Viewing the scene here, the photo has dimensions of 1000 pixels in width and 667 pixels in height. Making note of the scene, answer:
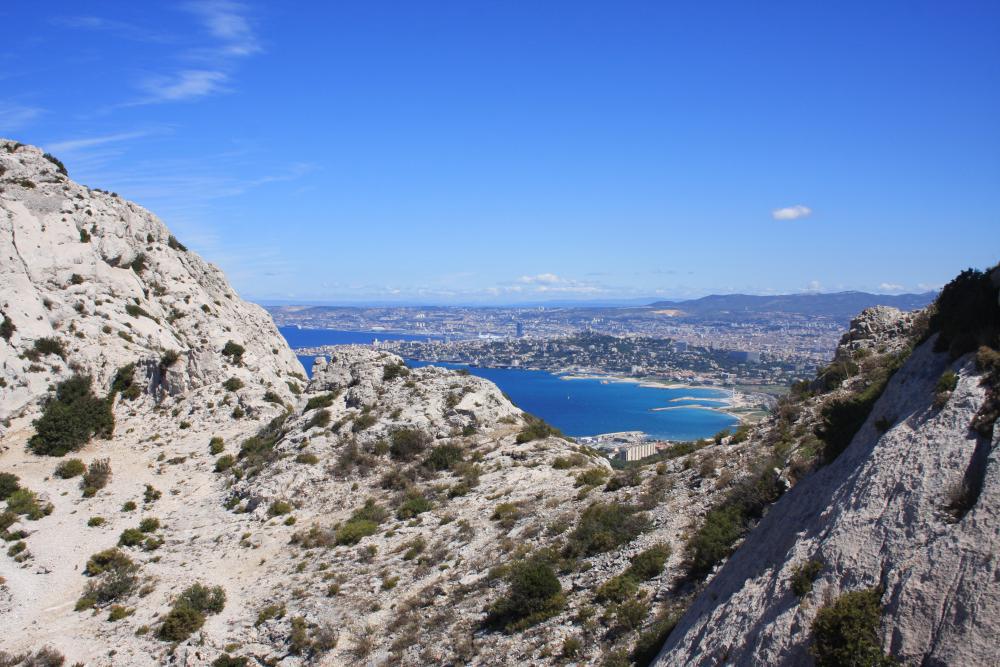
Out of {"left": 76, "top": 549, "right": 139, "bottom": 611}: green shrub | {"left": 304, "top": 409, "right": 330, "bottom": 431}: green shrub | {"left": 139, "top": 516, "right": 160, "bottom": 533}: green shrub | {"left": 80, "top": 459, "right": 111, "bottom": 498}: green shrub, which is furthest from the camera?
{"left": 304, "top": 409, "right": 330, "bottom": 431}: green shrub

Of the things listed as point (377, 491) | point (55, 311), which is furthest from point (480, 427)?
point (55, 311)

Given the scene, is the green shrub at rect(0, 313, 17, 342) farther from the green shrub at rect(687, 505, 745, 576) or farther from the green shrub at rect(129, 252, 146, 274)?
the green shrub at rect(687, 505, 745, 576)

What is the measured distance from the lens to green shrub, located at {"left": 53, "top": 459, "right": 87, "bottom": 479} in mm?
29062

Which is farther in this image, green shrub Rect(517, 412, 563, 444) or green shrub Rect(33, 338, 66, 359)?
green shrub Rect(33, 338, 66, 359)

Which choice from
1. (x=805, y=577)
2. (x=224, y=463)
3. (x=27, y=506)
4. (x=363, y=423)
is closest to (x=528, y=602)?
(x=805, y=577)

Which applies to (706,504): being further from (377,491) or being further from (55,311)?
(55,311)

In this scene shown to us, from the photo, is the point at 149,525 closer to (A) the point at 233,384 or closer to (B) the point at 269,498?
(B) the point at 269,498

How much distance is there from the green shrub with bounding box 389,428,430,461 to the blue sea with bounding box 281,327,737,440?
77.3 metres

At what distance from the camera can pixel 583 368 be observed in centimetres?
19875

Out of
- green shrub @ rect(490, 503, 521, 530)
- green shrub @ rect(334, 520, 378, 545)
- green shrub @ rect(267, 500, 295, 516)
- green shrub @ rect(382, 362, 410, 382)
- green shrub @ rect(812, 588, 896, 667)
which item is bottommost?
green shrub @ rect(267, 500, 295, 516)

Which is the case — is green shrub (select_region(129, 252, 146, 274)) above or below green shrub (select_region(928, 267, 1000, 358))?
above

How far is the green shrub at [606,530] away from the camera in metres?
14.8

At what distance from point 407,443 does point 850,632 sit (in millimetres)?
21993

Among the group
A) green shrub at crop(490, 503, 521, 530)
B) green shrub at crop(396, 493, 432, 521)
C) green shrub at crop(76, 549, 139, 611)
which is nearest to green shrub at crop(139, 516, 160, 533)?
Answer: green shrub at crop(76, 549, 139, 611)
